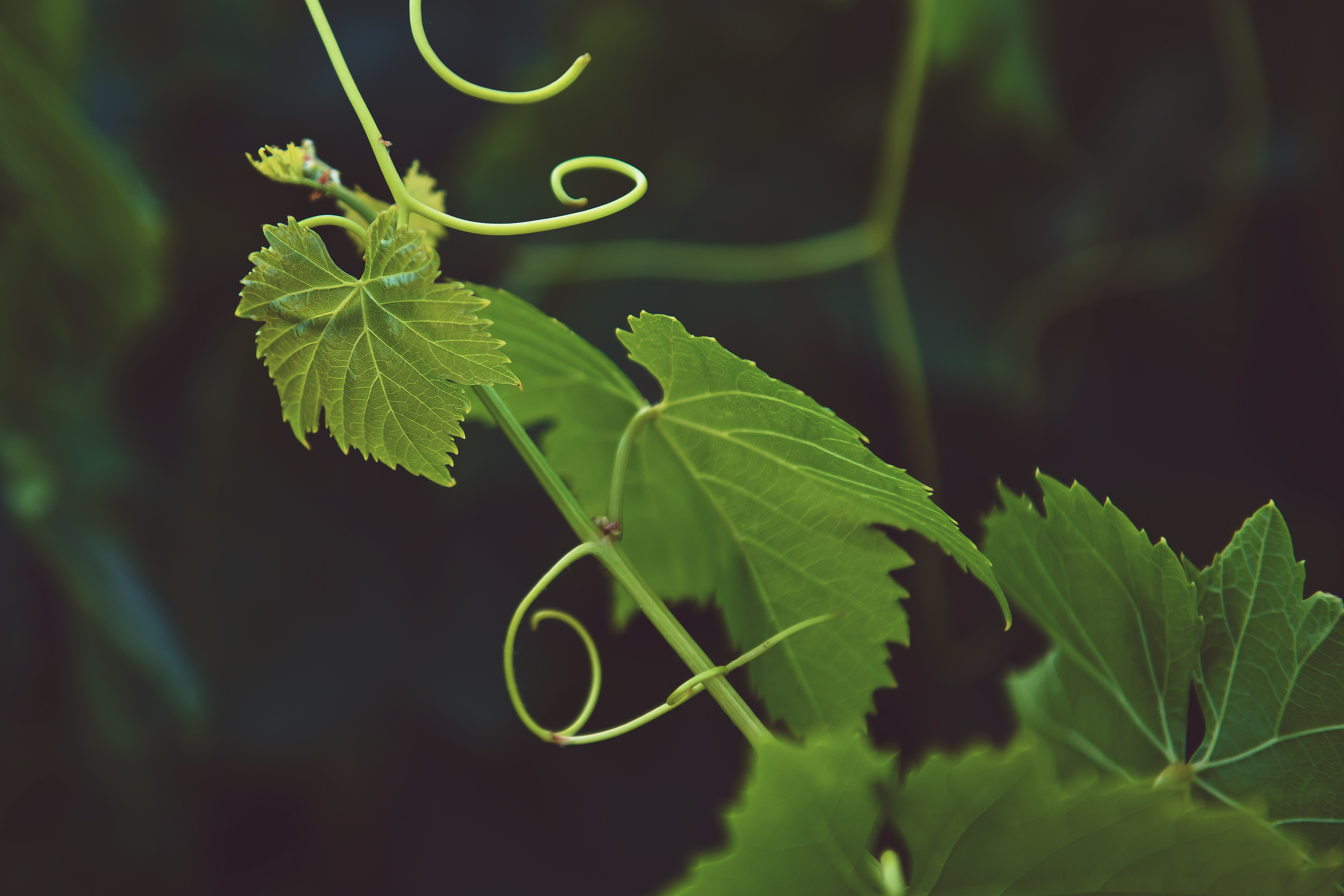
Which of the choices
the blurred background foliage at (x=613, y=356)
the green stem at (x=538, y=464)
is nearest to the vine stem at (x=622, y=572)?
the green stem at (x=538, y=464)

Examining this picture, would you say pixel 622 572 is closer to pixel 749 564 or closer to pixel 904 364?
pixel 749 564

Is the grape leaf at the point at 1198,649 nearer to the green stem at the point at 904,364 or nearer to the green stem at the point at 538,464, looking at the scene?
the green stem at the point at 538,464

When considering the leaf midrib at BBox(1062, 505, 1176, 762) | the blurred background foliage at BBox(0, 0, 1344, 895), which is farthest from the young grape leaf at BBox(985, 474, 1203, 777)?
the blurred background foliage at BBox(0, 0, 1344, 895)

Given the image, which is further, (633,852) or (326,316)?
(633,852)

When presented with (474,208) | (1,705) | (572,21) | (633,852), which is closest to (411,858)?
(633,852)

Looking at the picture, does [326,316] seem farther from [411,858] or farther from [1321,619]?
[411,858]

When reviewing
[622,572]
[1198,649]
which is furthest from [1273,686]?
[622,572]
